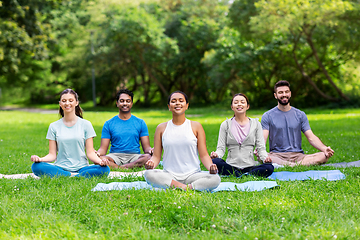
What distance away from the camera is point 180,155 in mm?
4766

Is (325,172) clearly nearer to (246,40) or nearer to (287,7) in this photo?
(287,7)

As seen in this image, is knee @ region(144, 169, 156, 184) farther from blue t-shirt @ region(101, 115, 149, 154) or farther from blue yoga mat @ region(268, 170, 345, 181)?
blue t-shirt @ region(101, 115, 149, 154)

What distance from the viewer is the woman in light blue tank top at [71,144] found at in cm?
556

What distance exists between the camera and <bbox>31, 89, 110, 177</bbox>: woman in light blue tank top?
5559 mm

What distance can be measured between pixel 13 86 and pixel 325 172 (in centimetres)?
3959

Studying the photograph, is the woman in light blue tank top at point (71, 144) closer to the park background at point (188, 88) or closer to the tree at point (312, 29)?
the park background at point (188, 88)

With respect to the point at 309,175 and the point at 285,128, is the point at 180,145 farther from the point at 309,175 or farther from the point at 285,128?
the point at 285,128

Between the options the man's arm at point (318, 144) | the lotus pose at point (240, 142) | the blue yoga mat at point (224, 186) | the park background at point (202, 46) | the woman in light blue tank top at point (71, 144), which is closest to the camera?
the blue yoga mat at point (224, 186)

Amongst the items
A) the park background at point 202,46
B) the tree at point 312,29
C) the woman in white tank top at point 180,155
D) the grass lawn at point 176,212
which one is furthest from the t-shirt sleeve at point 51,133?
the park background at point 202,46

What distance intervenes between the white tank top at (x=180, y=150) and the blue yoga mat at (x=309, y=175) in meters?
1.60

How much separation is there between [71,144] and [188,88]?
29464mm

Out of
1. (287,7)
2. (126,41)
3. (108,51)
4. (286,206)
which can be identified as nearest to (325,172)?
(286,206)

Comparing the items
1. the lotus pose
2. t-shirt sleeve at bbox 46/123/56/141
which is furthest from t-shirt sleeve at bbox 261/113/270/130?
t-shirt sleeve at bbox 46/123/56/141

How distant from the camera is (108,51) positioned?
106ft
